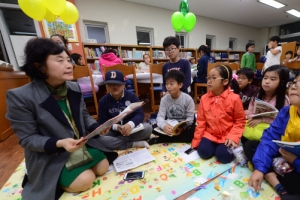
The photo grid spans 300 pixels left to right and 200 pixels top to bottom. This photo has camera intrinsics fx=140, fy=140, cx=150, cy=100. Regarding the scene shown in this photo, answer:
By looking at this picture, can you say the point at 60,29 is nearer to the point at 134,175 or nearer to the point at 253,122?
the point at 134,175

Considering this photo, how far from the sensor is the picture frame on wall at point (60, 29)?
279cm

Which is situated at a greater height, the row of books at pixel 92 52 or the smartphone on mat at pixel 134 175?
the row of books at pixel 92 52

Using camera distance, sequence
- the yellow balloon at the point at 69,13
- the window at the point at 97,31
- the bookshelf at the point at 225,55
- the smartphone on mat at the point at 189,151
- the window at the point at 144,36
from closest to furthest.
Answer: the smartphone on mat at the point at 189,151, the yellow balloon at the point at 69,13, the window at the point at 97,31, the window at the point at 144,36, the bookshelf at the point at 225,55

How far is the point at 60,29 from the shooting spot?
113 inches

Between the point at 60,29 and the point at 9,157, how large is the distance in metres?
2.60

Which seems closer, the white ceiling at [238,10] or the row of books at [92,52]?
the row of books at [92,52]

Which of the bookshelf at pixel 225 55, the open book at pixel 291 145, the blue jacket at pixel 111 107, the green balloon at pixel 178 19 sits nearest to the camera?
the open book at pixel 291 145

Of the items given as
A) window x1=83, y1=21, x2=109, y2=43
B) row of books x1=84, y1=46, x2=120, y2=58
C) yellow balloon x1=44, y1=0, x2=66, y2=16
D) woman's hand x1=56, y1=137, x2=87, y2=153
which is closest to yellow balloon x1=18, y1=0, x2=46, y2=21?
yellow balloon x1=44, y1=0, x2=66, y2=16

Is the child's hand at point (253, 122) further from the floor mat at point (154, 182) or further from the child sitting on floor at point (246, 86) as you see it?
the child sitting on floor at point (246, 86)

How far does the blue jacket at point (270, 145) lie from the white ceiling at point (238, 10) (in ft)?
12.5

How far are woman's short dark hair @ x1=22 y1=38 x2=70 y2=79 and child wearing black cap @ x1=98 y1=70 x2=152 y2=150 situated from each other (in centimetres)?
47

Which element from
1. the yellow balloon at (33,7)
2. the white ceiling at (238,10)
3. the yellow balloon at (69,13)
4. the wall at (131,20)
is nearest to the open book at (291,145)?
the yellow balloon at (33,7)

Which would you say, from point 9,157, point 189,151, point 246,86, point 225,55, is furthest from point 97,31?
point 225,55

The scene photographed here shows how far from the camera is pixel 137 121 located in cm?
120
